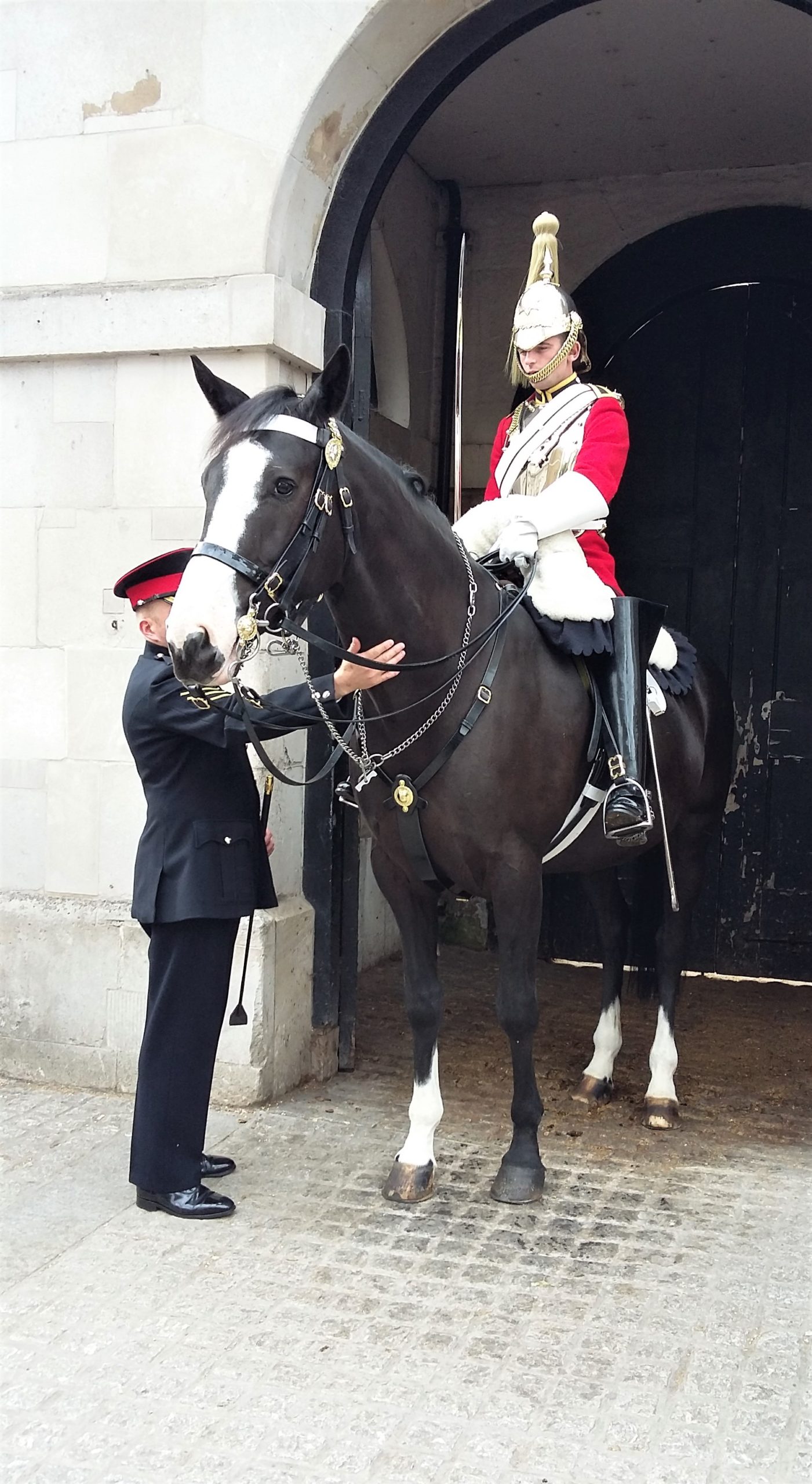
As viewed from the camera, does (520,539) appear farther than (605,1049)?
No

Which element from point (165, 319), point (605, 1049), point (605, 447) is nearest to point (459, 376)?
point (165, 319)

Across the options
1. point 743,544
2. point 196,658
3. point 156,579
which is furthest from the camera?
point 743,544

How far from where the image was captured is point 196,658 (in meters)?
2.67

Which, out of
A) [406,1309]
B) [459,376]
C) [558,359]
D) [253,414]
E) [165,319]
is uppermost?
[459,376]

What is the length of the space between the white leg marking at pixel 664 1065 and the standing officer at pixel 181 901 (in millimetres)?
1596

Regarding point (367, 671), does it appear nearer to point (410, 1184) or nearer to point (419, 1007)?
point (419, 1007)

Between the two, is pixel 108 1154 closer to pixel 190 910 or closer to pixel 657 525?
pixel 190 910

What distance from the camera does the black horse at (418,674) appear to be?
9.27 feet

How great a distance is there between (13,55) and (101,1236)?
13.0 feet

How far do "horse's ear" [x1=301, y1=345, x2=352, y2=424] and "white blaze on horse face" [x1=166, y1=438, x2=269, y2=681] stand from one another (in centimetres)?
21

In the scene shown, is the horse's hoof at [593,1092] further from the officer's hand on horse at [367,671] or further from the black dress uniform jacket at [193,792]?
the officer's hand on horse at [367,671]

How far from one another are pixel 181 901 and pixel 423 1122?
988 millimetres

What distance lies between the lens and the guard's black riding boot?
3732 millimetres

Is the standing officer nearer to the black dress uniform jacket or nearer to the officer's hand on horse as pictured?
the black dress uniform jacket
